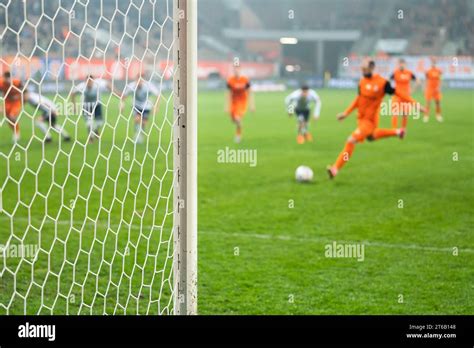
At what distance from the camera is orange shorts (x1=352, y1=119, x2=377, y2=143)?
7605mm

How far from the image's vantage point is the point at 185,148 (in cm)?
304

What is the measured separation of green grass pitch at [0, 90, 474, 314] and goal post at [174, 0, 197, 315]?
12.3 inches

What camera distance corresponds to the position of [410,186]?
737 cm

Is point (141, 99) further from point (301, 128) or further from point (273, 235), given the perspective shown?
point (273, 235)

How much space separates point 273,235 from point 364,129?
270 centimetres

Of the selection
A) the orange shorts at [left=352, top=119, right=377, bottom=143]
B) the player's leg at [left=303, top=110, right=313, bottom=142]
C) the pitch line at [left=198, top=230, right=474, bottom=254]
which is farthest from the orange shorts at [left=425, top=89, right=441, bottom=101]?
the pitch line at [left=198, top=230, right=474, bottom=254]

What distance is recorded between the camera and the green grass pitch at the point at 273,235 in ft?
12.5

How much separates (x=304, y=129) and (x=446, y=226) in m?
6.20

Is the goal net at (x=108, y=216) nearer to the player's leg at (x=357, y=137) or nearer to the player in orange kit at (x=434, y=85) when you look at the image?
the player's leg at (x=357, y=137)

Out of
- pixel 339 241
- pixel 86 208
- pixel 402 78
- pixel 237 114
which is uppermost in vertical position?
pixel 402 78

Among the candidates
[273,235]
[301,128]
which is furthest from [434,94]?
[273,235]

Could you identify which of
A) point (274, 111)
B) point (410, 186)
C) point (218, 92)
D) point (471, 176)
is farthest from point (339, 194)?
point (218, 92)

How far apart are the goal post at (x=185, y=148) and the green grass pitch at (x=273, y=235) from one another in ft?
1.03
